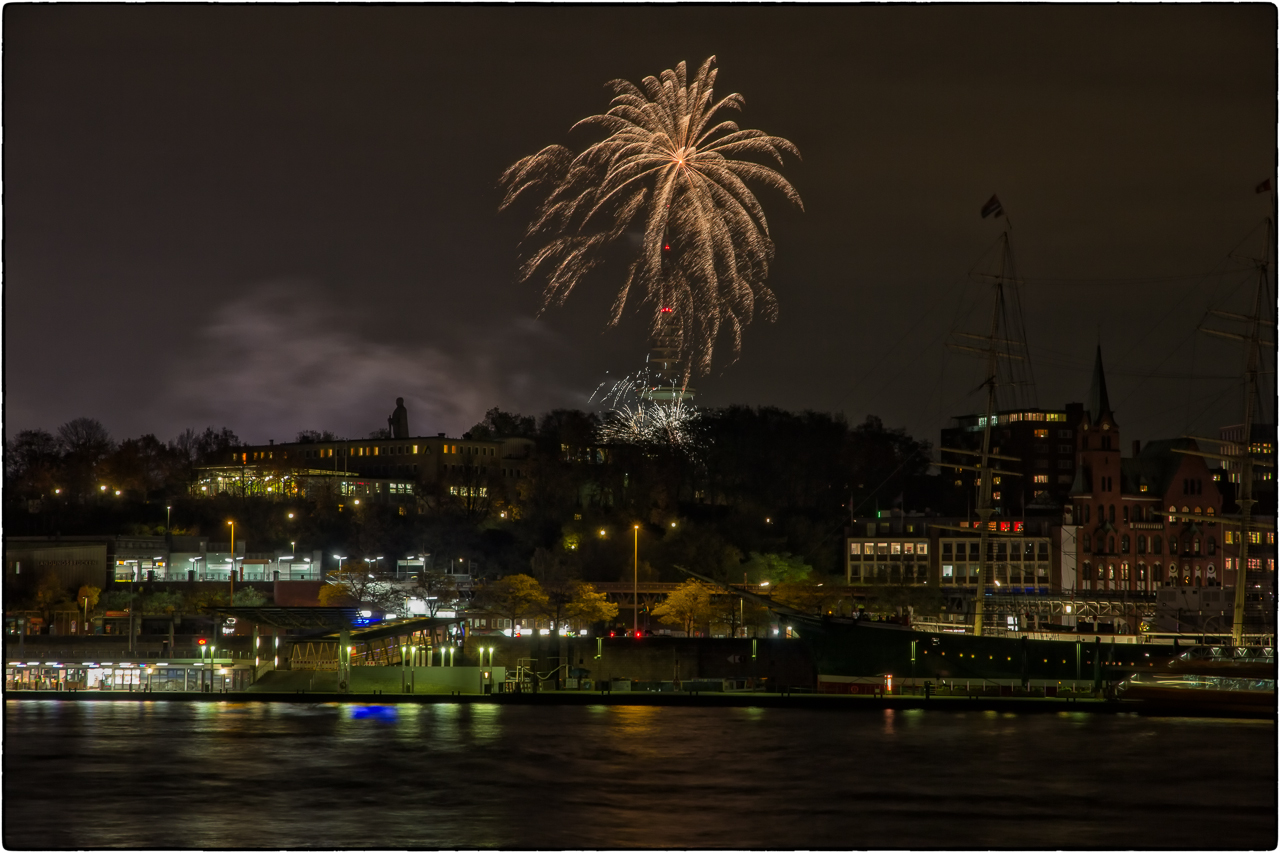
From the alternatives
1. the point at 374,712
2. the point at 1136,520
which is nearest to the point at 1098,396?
the point at 1136,520

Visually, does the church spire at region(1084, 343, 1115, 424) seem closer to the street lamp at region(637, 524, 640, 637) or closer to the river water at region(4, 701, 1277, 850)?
the street lamp at region(637, 524, 640, 637)

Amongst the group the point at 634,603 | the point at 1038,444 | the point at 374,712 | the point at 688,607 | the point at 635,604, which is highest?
the point at 1038,444

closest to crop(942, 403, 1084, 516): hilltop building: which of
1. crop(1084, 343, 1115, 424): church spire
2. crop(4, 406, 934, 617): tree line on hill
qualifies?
crop(4, 406, 934, 617): tree line on hill

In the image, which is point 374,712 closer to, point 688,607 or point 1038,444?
point 688,607

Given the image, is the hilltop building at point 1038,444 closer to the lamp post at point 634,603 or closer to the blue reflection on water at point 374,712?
the lamp post at point 634,603

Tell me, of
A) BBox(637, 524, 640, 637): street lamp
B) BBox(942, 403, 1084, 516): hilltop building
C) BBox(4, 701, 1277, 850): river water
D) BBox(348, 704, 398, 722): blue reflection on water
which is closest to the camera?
BBox(4, 701, 1277, 850): river water

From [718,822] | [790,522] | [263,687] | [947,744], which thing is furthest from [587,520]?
[718,822]
